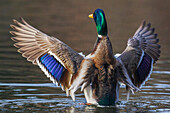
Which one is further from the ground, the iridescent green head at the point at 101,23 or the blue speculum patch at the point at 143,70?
the iridescent green head at the point at 101,23

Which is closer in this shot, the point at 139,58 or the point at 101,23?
the point at 101,23

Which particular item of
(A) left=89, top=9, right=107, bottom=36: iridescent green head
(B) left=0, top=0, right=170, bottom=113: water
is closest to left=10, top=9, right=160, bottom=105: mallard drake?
(A) left=89, top=9, right=107, bottom=36: iridescent green head

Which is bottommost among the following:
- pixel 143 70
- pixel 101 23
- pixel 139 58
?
pixel 143 70

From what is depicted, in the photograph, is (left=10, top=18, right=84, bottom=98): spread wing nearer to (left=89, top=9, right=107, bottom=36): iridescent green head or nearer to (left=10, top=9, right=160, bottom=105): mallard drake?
(left=10, top=9, right=160, bottom=105): mallard drake

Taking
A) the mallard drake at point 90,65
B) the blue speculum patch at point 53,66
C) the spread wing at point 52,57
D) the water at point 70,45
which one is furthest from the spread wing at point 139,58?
the blue speculum patch at point 53,66

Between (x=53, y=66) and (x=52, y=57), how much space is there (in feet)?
0.60

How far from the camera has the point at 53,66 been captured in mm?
8492

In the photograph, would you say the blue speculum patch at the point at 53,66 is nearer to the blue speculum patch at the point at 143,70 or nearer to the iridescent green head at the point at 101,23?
the iridescent green head at the point at 101,23

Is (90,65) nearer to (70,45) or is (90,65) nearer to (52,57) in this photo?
(52,57)

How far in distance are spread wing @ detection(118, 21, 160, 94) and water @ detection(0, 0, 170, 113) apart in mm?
527

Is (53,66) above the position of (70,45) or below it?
below

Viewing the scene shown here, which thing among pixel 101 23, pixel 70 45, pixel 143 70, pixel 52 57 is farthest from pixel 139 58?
pixel 70 45

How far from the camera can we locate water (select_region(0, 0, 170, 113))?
868 centimetres

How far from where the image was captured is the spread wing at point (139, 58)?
8.88m
